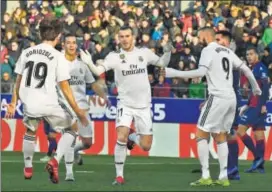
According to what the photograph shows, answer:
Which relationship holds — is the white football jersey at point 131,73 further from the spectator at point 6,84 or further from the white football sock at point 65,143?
the spectator at point 6,84

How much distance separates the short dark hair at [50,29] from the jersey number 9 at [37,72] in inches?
15.1

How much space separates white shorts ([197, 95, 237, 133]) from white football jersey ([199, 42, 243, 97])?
99 mm

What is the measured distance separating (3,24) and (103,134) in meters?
9.22

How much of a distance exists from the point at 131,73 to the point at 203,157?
1.64 m

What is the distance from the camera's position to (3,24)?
104 feet

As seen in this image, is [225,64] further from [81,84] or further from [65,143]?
[81,84]

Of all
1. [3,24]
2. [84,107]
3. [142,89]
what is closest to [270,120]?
[84,107]

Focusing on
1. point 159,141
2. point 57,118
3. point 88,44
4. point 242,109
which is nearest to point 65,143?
point 57,118

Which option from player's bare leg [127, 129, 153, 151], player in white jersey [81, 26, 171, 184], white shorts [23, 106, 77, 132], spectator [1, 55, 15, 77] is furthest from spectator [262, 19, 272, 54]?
white shorts [23, 106, 77, 132]

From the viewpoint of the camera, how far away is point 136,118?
15914mm

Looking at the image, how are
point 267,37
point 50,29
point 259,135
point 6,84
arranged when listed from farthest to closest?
point 267,37, point 6,84, point 259,135, point 50,29

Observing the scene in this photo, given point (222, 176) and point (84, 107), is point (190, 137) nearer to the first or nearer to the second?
point (84, 107)

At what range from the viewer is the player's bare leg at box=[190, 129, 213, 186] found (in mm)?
14969

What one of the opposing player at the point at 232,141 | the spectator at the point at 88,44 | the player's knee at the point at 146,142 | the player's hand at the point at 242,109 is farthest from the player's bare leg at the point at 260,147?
the spectator at the point at 88,44
